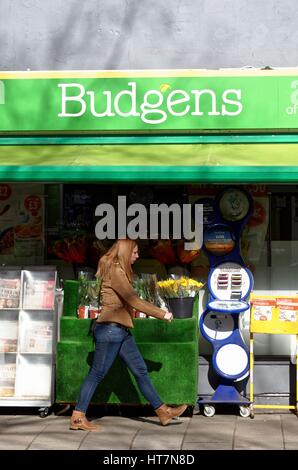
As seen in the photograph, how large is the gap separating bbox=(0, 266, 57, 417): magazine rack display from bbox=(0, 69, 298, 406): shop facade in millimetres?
606

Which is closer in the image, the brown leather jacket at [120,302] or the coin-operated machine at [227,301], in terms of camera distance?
the brown leather jacket at [120,302]

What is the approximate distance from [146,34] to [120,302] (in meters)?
3.45

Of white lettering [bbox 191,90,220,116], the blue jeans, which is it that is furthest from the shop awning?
the blue jeans

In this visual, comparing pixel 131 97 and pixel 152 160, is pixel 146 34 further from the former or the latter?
pixel 152 160

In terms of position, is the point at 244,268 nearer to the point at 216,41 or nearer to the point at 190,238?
the point at 190,238

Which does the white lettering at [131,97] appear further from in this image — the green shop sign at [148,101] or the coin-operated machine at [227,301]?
the coin-operated machine at [227,301]

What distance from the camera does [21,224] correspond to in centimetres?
1051

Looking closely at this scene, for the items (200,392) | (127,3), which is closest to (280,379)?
(200,392)

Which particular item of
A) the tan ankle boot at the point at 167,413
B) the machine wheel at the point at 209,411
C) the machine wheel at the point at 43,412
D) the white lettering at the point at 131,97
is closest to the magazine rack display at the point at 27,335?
the machine wheel at the point at 43,412

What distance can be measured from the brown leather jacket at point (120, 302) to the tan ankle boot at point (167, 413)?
0.88 metres

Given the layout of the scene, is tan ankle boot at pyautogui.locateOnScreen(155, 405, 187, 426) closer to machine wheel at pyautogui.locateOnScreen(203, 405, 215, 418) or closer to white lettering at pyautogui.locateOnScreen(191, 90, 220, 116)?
machine wheel at pyautogui.locateOnScreen(203, 405, 215, 418)

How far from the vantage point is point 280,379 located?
1002 cm

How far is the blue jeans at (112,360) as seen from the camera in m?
8.72
